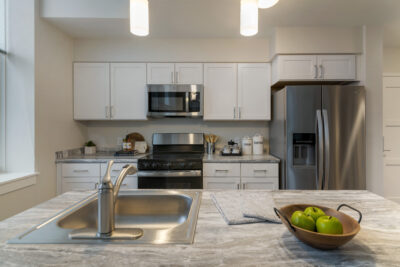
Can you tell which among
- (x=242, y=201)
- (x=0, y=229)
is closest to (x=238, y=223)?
(x=242, y=201)

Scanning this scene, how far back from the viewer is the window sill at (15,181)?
1.94 meters

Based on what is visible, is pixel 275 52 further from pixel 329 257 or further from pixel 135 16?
pixel 329 257

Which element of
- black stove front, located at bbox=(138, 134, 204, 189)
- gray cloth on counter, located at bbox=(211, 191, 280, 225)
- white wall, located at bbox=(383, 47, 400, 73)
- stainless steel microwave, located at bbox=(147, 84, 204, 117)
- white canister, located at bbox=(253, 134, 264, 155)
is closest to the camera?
gray cloth on counter, located at bbox=(211, 191, 280, 225)

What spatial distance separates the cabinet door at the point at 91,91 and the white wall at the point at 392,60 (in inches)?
158

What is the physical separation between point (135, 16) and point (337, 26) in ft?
8.70

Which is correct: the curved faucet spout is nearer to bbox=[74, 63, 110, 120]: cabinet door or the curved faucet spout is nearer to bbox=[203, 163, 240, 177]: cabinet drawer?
bbox=[203, 163, 240, 177]: cabinet drawer

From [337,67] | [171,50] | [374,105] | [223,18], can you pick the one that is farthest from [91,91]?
[374,105]

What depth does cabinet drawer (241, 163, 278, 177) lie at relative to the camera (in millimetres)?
2637

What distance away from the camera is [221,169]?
2.64 meters

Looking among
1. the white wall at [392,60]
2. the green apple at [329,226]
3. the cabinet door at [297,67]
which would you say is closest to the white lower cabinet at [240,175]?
the cabinet door at [297,67]

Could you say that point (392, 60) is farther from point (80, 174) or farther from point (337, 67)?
point (80, 174)

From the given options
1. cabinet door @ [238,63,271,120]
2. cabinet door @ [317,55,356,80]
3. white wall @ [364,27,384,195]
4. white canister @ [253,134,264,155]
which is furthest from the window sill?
white wall @ [364,27,384,195]

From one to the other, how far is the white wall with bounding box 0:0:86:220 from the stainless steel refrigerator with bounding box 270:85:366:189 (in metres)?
2.63

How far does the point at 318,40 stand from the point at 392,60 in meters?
1.61
